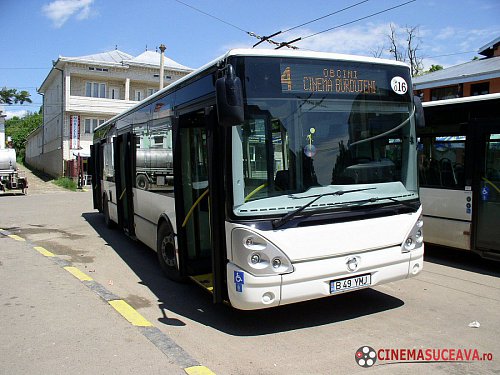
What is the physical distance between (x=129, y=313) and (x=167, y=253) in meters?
1.59

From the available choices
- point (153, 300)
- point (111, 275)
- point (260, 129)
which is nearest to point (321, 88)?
point (260, 129)

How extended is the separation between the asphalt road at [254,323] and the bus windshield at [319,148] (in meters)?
1.35

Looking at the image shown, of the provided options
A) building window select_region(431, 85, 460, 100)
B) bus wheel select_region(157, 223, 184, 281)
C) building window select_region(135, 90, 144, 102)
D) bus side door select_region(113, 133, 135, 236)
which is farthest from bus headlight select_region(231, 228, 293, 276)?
building window select_region(135, 90, 144, 102)

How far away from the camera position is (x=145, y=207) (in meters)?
8.19

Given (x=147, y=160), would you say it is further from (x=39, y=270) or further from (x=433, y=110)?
(x=433, y=110)

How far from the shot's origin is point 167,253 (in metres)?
7.15

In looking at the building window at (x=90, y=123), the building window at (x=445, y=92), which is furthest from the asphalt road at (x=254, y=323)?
the building window at (x=90, y=123)

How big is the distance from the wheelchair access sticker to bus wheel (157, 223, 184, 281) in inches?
86.8

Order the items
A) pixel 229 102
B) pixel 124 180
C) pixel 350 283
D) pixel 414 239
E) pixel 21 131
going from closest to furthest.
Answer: pixel 229 102, pixel 350 283, pixel 414 239, pixel 124 180, pixel 21 131

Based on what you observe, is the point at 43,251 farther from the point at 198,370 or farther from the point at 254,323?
the point at 198,370

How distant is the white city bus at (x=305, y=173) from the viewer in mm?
4582

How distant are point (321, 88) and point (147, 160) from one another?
12.6ft

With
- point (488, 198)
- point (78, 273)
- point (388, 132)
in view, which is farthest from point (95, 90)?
point (388, 132)

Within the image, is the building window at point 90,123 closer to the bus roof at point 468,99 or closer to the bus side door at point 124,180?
the bus side door at point 124,180
